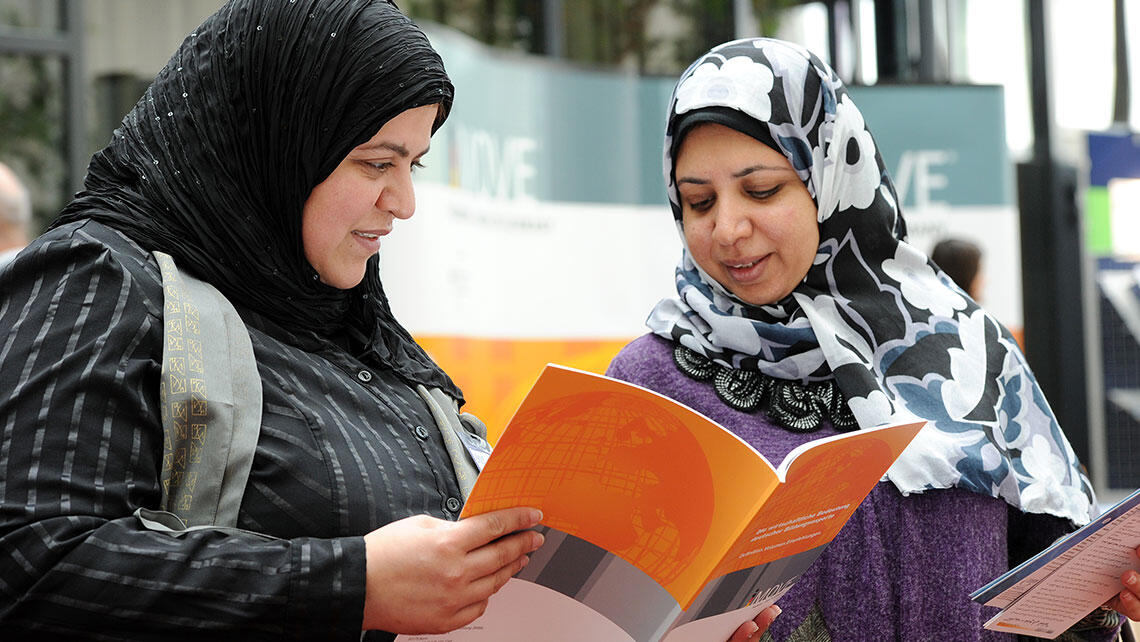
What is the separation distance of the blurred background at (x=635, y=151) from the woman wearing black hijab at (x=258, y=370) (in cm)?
259

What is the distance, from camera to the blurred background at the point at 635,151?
14.2 feet

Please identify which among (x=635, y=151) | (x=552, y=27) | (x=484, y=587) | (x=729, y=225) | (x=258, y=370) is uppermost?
(x=552, y=27)

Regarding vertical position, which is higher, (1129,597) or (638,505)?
(638,505)

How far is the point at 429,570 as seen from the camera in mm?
1157

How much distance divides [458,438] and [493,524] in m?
A: 0.34

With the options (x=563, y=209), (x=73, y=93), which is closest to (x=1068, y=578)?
(x=563, y=209)

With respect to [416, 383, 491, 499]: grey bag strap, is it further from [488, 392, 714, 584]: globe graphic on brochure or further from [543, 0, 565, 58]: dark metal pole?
[543, 0, 565, 58]: dark metal pole

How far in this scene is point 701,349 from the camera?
197 centimetres

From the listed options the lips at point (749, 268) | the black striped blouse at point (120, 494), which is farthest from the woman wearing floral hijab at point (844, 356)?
the black striped blouse at point (120, 494)

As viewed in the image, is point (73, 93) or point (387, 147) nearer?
point (387, 147)

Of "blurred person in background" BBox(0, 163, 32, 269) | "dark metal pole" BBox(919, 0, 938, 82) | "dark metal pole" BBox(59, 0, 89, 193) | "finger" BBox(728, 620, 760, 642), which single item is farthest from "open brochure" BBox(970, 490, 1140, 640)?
"dark metal pole" BBox(919, 0, 938, 82)

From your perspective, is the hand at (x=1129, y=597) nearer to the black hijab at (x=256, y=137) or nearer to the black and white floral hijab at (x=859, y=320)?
the black and white floral hijab at (x=859, y=320)

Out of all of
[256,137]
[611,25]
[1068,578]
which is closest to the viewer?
[256,137]

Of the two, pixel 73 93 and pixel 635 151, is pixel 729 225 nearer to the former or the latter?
pixel 635 151
